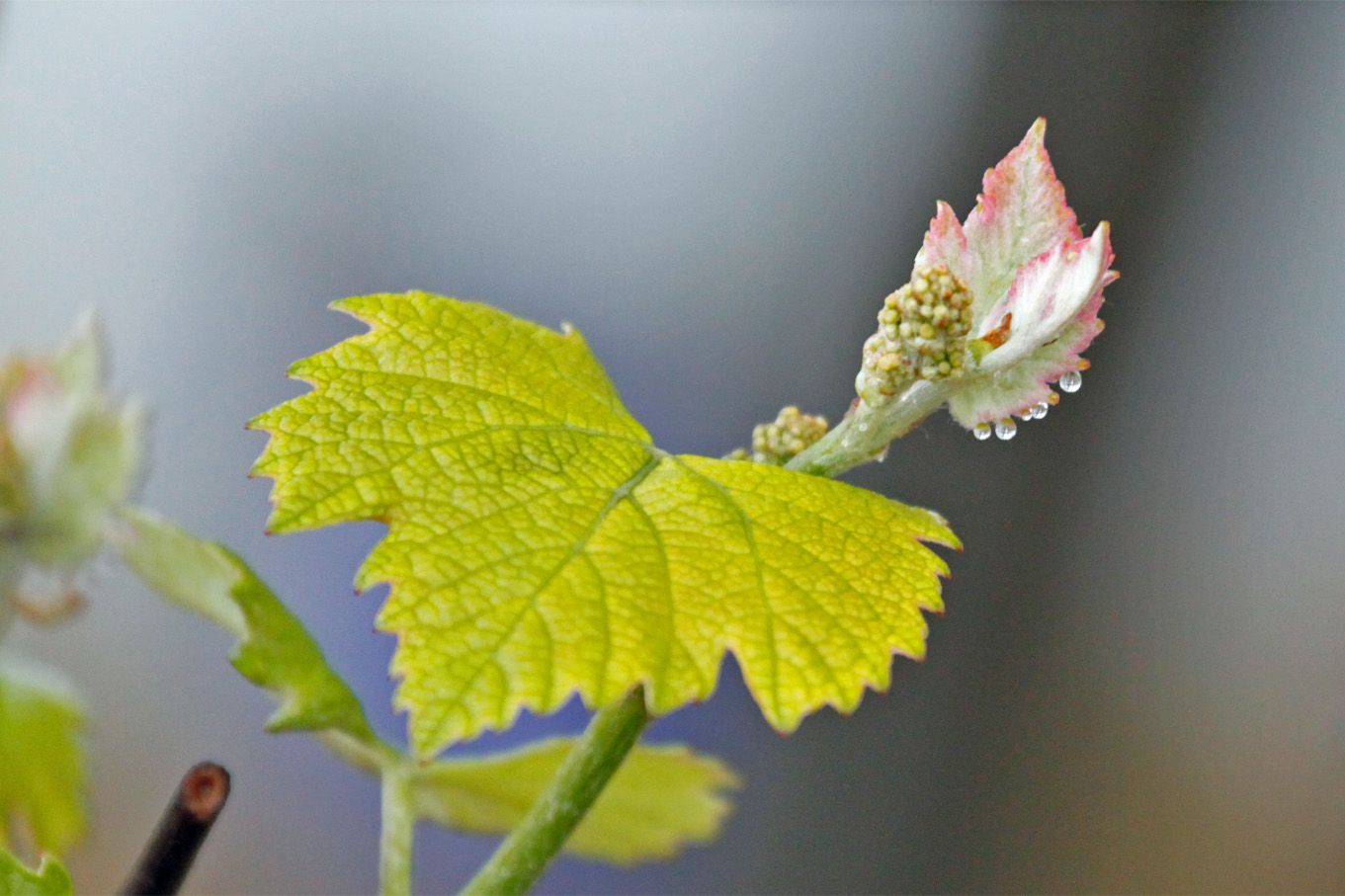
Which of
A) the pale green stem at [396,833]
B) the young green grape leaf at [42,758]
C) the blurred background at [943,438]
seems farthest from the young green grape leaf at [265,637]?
the blurred background at [943,438]

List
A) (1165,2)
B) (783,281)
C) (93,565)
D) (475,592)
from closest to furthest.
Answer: (475,592)
(93,565)
(1165,2)
(783,281)

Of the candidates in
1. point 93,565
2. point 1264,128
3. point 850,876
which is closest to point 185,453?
point 850,876

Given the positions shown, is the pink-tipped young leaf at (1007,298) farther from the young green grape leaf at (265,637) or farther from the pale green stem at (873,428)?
the young green grape leaf at (265,637)

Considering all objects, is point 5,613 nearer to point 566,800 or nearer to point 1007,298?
point 566,800

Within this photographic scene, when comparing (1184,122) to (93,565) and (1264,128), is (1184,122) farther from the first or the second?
(93,565)

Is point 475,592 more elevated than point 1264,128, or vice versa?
point 1264,128

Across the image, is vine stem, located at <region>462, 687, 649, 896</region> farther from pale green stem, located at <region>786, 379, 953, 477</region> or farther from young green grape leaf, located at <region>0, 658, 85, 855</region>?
young green grape leaf, located at <region>0, 658, 85, 855</region>
